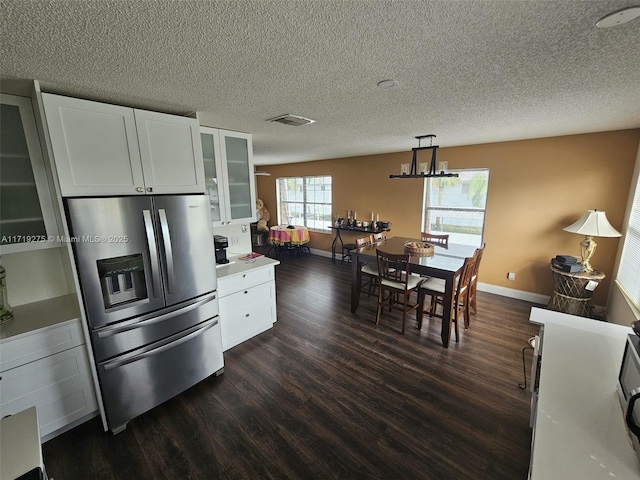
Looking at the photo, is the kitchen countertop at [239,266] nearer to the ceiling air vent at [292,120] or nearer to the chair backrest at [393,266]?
the chair backrest at [393,266]

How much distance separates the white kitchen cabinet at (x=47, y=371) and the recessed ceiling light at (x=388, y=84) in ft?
8.53

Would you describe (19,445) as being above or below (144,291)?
below

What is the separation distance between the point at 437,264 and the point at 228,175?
101 inches

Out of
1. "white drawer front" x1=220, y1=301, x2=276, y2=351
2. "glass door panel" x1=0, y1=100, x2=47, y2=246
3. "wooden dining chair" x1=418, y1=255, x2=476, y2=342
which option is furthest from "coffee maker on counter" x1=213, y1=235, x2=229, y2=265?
"wooden dining chair" x1=418, y1=255, x2=476, y2=342

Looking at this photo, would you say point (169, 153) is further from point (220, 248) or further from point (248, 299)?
point (248, 299)

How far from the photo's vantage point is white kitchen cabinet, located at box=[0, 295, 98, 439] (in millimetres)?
1636

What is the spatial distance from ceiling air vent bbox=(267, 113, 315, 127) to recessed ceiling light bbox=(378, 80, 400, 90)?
38.3 inches

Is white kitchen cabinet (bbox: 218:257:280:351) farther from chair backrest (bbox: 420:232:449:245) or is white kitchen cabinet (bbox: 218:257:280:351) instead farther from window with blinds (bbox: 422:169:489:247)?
window with blinds (bbox: 422:169:489:247)

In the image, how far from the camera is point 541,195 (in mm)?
3693

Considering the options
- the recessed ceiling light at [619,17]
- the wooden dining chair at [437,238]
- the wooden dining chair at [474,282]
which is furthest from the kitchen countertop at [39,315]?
the wooden dining chair at [437,238]

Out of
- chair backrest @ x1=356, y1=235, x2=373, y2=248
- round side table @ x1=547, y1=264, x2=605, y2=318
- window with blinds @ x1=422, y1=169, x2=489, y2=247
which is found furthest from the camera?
window with blinds @ x1=422, y1=169, x2=489, y2=247

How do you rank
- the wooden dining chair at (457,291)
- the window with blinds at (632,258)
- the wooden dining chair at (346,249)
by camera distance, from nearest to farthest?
1. the window with blinds at (632,258)
2. the wooden dining chair at (457,291)
3. the wooden dining chair at (346,249)

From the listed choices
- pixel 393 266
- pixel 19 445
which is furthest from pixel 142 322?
pixel 393 266

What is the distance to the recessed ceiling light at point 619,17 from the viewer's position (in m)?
0.99
